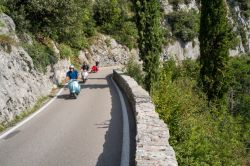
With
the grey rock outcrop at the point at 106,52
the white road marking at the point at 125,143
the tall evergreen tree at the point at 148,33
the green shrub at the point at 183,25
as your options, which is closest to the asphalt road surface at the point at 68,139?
the white road marking at the point at 125,143

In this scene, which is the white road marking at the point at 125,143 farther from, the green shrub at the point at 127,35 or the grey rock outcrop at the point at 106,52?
the green shrub at the point at 127,35

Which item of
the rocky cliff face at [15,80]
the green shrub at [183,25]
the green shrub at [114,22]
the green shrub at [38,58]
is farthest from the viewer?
the green shrub at [183,25]

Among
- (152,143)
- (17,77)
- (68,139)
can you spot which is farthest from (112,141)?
(17,77)

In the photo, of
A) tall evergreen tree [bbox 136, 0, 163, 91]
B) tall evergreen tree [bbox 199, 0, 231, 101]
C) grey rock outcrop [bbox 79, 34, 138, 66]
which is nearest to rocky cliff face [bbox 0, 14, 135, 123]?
tall evergreen tree [bbox 136, 0, 163, 91]

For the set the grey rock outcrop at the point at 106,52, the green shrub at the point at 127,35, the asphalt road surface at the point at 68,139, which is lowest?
the asphalt road surface at the point at 68,139

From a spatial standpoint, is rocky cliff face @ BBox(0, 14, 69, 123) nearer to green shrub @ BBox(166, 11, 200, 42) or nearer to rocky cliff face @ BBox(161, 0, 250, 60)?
rocky cliff face @ BBox(161, 0, 250, 60)

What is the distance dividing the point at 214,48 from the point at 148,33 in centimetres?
606

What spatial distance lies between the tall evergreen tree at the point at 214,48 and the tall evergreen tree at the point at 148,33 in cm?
489

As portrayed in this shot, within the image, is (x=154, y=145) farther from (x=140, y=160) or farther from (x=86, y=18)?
(x=86, y=18)

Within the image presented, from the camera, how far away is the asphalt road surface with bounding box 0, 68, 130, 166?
8.63 meters

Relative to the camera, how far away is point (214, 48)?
2775cm

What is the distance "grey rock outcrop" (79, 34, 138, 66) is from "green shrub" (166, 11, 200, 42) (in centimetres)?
1046

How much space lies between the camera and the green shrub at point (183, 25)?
64812 mm

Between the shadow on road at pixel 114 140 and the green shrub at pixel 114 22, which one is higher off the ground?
the green shrub at pixel 114 22
